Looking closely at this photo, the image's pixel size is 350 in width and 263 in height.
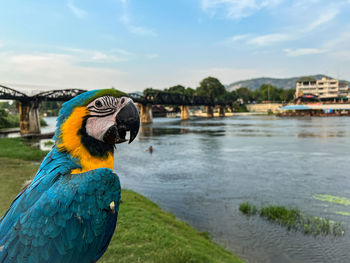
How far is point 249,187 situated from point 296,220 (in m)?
4.33

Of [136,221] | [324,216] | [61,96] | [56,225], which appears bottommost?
[324,216]

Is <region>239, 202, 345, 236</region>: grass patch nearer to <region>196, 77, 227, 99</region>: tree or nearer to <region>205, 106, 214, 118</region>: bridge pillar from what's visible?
<region>205, 106, 214, 118</region>: bridge pillar

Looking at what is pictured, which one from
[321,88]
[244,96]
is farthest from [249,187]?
[244,96]

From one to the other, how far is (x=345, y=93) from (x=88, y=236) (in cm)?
18073

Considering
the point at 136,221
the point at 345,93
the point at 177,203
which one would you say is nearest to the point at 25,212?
the point at 136,221

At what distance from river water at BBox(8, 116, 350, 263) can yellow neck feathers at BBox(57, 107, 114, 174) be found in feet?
21.4

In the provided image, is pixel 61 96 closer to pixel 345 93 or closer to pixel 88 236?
pixel 88 236

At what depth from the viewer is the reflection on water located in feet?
26.5

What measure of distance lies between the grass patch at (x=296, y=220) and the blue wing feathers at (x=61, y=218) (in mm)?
8772

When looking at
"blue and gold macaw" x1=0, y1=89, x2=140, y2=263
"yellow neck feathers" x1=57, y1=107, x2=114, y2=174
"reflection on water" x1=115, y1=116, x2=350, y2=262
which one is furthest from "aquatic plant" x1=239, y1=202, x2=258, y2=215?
"yellow neck feathers" x1=57, y1=107, x2=114, y2=174

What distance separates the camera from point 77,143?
8.46ft

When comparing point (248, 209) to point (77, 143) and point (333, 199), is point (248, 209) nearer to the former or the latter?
point (333, 199)

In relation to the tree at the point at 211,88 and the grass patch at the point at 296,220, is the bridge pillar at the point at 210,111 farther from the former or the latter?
the grass patch at the point at 296,220

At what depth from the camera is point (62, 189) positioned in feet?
7.32
